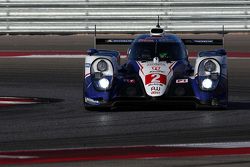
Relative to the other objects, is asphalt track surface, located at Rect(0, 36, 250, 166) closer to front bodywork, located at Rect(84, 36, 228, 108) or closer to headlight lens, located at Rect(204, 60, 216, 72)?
front bodywork, located at Rect(84, 36, 228, 108)

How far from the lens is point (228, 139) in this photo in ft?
32.5

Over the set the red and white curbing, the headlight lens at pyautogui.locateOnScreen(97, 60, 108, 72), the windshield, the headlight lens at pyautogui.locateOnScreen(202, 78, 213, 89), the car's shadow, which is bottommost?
the car's shadow

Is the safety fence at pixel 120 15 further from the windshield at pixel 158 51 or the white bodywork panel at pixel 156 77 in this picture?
the white bodywork panel at pixel 156 77

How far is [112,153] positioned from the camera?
8883 millimetres

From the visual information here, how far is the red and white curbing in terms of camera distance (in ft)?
28.1

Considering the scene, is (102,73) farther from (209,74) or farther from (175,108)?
(209,74)

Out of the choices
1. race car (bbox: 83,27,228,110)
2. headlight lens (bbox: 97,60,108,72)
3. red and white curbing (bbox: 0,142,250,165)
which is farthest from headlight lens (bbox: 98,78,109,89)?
red and white curbing (bbox: 0,142,250,165)

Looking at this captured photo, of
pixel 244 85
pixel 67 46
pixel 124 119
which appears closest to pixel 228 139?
pixel 124 119

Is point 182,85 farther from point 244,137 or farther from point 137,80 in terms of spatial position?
point 244,137

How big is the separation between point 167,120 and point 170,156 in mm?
2848

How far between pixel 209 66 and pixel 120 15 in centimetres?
1453

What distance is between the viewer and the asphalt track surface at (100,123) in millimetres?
9898

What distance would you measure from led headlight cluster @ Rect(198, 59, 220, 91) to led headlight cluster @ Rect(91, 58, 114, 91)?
4.28 feet

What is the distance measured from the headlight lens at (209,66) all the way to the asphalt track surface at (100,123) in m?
0.65
